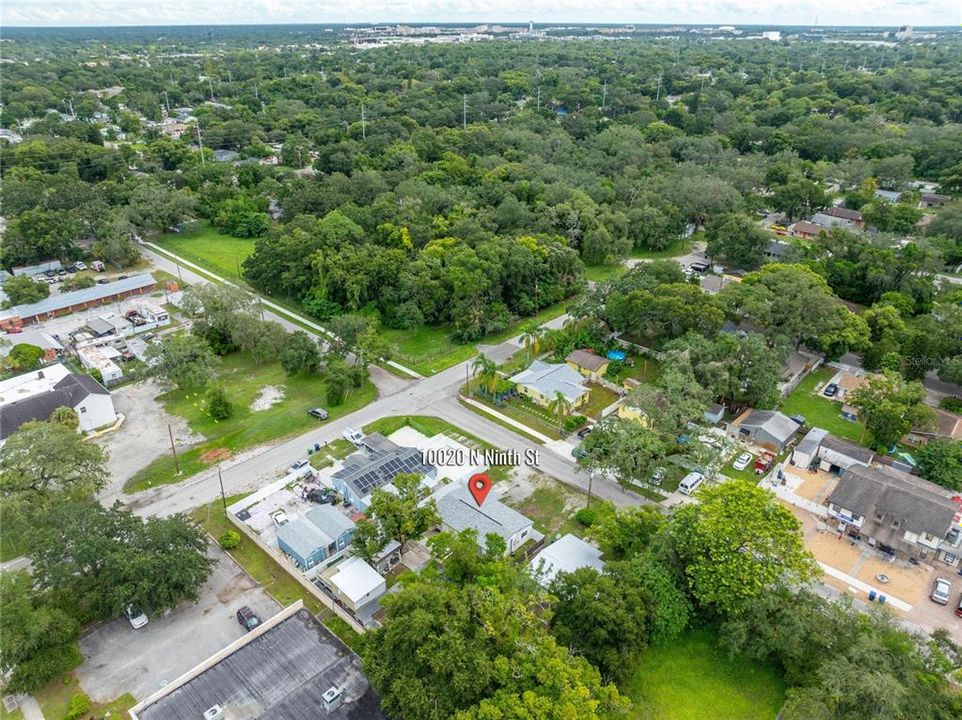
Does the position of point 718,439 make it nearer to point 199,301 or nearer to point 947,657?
point 947,657

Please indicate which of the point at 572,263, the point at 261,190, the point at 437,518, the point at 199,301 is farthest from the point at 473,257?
the point at 261,190

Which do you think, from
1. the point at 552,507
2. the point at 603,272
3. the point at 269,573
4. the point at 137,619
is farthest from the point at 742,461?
the point at 137,619

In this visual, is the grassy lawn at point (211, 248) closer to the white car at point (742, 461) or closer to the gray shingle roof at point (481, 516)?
the gray shingle roof at point (481, 516)

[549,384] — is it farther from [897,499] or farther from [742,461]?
[897,499]

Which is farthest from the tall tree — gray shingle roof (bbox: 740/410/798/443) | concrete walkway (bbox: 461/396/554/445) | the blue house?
the blue house

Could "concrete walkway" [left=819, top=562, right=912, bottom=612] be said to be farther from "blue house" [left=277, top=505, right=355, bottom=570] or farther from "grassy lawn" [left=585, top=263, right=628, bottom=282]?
"grassy lawn" [left=585, top=263, right=628, bottom=282]
